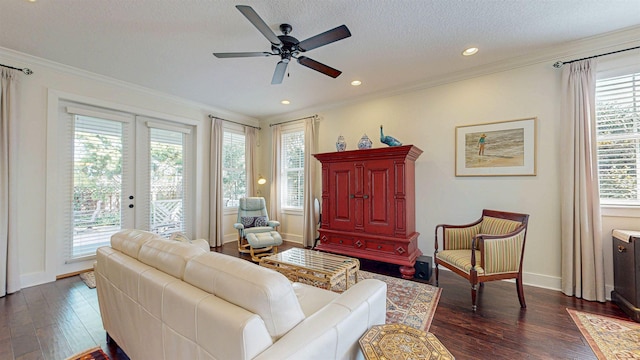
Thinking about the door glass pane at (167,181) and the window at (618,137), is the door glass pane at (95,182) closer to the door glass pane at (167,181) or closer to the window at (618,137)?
the door glass pane at (167,181)

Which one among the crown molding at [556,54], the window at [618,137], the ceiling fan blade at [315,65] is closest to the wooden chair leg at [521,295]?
the window at [618,137]

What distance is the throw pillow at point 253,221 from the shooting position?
454 centimetres

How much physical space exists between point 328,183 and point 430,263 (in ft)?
5.93

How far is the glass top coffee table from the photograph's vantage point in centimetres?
235

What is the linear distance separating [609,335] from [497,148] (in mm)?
2051

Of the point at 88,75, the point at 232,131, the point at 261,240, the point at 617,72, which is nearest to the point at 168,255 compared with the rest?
the point at 261,240

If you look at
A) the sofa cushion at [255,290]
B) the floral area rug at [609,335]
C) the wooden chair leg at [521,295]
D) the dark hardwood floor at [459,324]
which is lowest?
the dark hardwood floor at [459,324]

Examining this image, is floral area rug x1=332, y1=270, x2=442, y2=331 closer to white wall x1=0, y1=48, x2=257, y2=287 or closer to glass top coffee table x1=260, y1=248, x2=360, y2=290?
glass top coffee table x1=260, y1=248, x2=360, y2=290

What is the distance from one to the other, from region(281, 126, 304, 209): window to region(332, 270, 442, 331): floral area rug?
2.47 m

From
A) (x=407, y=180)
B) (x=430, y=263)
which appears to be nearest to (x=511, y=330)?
(x=430, y=263)

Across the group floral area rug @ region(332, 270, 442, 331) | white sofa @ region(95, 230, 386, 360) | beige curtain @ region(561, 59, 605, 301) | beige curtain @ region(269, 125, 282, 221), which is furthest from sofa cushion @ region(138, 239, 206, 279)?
beige curtain @ region(269, 125, 282, 221)

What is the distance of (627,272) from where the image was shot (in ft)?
7.55

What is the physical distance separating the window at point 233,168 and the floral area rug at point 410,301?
3.26 meters

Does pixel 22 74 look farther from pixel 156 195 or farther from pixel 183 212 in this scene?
pixel 183 212
